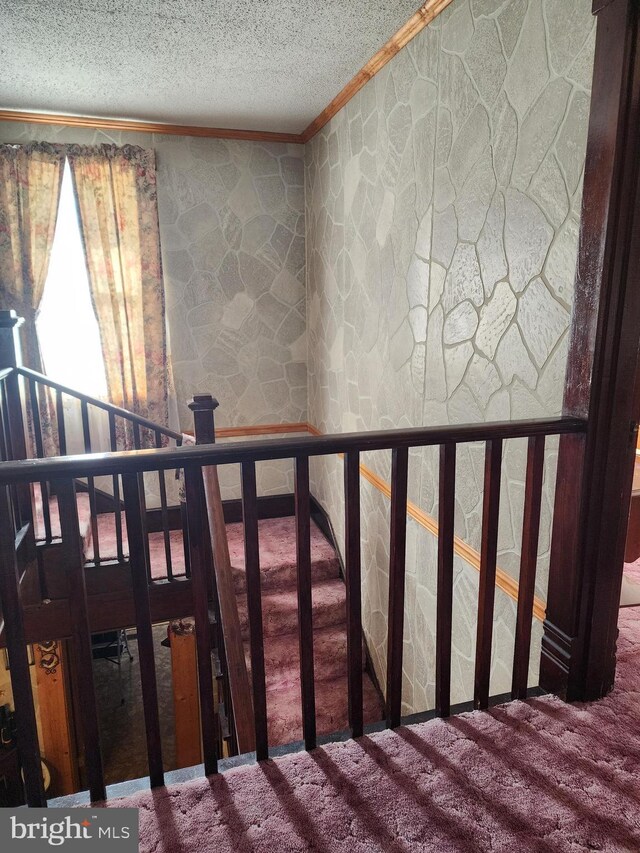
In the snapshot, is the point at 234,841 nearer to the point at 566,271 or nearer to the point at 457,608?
the point at 457,608

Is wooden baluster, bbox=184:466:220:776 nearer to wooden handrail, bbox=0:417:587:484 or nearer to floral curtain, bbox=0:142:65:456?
wooden handrail, bbox=0:417:587:484

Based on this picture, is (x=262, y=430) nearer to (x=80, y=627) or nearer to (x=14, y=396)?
(x=14, y=396)

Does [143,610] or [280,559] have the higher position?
[143,610]

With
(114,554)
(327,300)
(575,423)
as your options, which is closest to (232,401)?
(327,300)

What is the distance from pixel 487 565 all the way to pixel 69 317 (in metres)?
3.47

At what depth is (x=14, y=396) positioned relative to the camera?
2.78 meters

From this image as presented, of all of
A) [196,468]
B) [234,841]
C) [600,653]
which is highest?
[196,468]

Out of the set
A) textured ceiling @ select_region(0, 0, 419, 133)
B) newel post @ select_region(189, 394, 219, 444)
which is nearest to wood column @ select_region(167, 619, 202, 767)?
newel post @ select_region(189, 394, 219, 444)

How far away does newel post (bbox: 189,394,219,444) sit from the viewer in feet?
8.97

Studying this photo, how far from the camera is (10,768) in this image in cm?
374

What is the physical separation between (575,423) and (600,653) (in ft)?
2.13

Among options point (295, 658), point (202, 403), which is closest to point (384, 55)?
point (202, 403)

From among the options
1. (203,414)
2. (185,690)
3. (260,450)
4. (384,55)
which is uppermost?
(384,55)

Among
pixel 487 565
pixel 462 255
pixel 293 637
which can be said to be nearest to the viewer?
pixel 487 565
